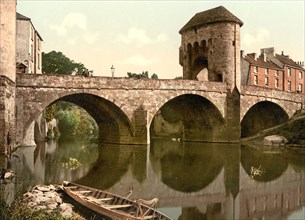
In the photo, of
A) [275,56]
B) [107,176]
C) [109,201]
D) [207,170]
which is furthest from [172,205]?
[275,56]

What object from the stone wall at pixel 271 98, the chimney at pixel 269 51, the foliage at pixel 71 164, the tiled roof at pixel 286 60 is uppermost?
the chimney at pixel 269 51

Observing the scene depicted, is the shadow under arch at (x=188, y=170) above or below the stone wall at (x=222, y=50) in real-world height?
below

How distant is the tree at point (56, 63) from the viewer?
6619 cm

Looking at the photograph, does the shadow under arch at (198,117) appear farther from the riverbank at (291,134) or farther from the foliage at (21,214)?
the foliage at (21,214)

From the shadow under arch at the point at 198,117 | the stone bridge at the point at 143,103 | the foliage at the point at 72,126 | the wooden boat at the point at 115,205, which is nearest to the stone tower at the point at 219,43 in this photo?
the stone bridge at the point at 143,103

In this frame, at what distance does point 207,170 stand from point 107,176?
5.28 metres

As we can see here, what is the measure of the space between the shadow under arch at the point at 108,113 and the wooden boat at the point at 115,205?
19172 millimetres

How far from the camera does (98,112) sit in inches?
1379

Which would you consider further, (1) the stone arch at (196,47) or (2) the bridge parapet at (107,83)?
(1) the stone arch at (196,47)

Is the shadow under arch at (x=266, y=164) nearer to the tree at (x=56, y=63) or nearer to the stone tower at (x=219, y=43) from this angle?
the stone tower at (x=219, y=43)

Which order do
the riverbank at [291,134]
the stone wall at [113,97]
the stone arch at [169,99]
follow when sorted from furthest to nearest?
1. the riverbank at [291,134]
2. the stone arch at [169,99]
3. the stone wall at [113,97]

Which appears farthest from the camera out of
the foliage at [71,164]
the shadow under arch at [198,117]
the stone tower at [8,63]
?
the shadow under arch at [198,117]

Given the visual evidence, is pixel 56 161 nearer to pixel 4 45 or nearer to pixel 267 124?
pixel 4 45

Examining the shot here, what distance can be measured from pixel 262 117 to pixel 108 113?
2068cm
